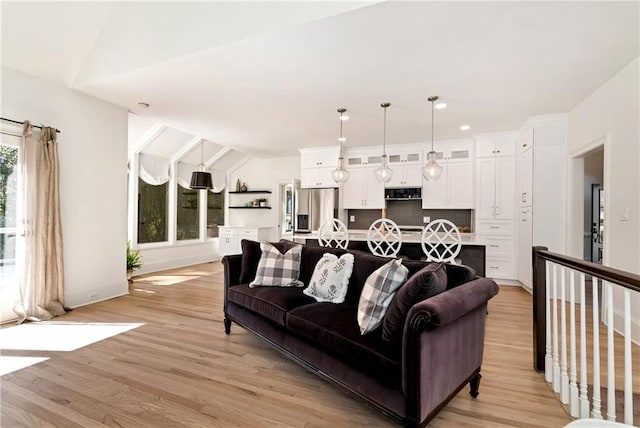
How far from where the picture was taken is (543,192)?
4.49 metres

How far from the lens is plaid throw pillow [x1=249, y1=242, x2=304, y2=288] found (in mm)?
2979

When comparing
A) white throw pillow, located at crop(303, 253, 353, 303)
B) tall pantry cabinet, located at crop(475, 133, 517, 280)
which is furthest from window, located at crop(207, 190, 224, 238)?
tall pantry cabinet, located at crop(475, 133, 517, 280)

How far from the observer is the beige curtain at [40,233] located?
11.0 ft

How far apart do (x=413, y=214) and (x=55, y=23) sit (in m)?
5.93

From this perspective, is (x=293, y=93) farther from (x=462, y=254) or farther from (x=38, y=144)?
(x=462, y=254)

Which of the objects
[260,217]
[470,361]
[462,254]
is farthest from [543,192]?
[260,217]

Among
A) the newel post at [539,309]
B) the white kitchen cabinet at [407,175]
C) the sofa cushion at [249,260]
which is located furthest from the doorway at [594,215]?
the sofa cushion at [249,260]

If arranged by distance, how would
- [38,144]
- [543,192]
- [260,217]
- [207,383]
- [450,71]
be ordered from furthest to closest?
[260,217]
[543,192]
[38,144]
[450,71]
[207,383]

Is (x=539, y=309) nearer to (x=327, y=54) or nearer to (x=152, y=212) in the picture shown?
(x=327, y=54)

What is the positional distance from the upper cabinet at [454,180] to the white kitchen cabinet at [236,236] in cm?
392

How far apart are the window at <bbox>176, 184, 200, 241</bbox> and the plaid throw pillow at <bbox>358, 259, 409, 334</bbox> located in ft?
19.9

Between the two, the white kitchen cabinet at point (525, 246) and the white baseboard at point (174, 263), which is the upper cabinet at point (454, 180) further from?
the white baseboard at point (174, 263)

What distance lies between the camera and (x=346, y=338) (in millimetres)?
1909

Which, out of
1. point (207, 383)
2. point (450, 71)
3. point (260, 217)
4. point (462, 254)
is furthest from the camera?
point (260, 217)
